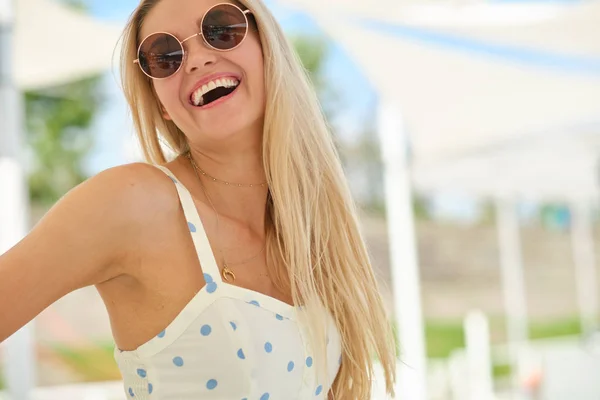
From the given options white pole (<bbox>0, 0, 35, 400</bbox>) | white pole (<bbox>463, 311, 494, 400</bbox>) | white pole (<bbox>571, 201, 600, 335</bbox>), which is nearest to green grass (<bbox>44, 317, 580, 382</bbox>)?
white pole (<bbox>571, 201, 600, 335</bbox>)

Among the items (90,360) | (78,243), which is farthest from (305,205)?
(90,360)

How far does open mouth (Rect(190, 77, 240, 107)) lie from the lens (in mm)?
1320

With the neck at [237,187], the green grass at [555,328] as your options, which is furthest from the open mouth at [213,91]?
the green grass at [555,328]

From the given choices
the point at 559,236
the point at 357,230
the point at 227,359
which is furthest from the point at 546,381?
the point at 559,236

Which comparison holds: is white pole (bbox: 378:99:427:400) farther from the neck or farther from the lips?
the lips

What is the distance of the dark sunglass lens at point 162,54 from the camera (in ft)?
4.33

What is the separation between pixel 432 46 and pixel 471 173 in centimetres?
155

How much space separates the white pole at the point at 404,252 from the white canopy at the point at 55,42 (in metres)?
2.18

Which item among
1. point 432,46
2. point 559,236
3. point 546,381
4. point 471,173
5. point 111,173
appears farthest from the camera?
point 559,236

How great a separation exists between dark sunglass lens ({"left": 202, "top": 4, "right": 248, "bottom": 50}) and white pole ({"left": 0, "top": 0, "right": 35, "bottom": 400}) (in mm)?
2186

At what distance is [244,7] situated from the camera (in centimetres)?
142

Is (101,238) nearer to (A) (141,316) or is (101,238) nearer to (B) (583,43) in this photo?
(A) (141,316)

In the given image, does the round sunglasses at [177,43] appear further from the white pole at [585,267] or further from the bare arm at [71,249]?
the white pole at [585,267]

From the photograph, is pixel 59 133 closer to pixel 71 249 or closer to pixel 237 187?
pixel 237 187
